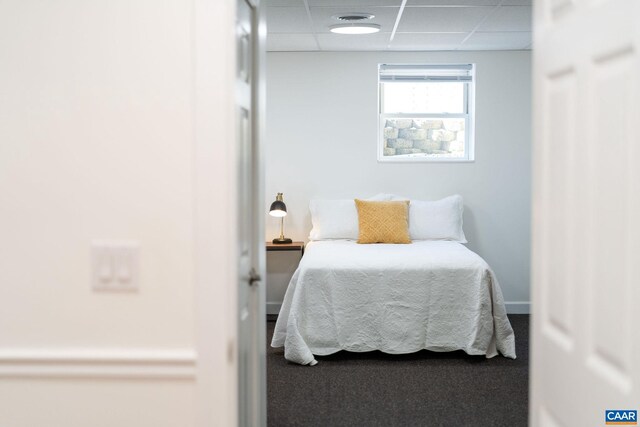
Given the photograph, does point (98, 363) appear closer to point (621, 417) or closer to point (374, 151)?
point (621, 417)

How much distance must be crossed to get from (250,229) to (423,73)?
474 cm

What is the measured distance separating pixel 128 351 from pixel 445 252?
3853 mm

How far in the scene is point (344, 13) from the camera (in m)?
5.20

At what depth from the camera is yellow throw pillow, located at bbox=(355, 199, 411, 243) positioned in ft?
20.4

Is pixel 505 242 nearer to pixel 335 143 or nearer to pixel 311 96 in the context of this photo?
pixel 335 143

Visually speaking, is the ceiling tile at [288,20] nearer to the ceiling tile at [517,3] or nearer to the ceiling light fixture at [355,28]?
the ceiling light fixture at [355,28]

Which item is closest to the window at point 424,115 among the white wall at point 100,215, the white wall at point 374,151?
the white wall at point 374,151

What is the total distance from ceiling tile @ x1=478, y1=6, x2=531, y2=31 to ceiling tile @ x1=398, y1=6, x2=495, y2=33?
0.25 ft

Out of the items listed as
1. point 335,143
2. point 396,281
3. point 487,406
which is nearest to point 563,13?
point 487,406

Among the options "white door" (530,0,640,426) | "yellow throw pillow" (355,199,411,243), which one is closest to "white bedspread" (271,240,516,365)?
"yellow throw pillow" (355,199,411,243)

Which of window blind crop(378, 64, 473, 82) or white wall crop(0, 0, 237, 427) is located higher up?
window blind crop(378, 64, 473, 82)

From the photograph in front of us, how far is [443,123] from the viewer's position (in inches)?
276

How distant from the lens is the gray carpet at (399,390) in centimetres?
399

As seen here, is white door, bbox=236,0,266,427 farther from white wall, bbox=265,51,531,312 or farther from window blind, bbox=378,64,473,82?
window blind, bbox=378,64,473,82
